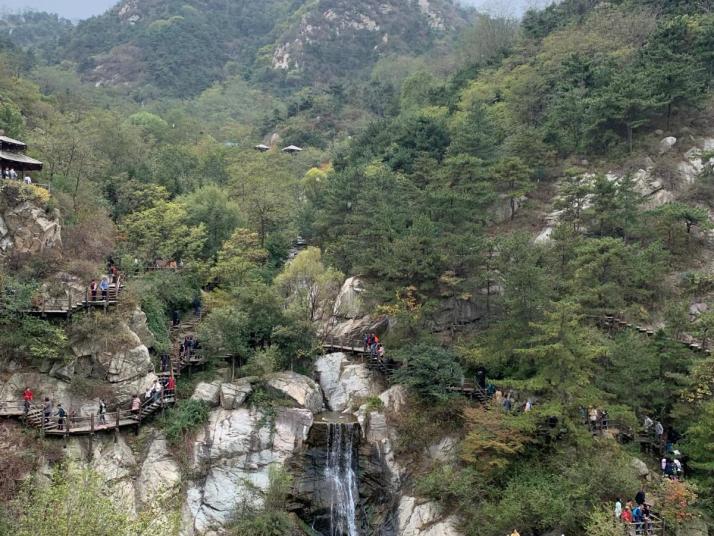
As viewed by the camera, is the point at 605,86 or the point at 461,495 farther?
the point at 605,86

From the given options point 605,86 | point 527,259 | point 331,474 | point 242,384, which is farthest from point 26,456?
point 605,86

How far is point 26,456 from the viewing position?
22.8 metres

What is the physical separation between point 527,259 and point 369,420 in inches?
411

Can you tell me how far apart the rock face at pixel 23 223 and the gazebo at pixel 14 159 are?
7.69 feet

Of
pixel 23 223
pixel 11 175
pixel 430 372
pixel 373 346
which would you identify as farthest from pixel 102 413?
pixel 430 372

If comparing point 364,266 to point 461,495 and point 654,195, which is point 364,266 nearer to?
point 461,495

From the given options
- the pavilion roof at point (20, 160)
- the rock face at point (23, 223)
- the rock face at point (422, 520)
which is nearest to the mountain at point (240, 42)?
the pavilion roof at point (20, 160)

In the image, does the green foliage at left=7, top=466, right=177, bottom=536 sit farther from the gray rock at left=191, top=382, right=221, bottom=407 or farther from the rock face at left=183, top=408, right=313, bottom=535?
the gray rock at left=191, top=382, right=221, bottom=407

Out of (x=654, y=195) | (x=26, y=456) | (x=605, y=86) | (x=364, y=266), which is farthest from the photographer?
(x=605, y=86)

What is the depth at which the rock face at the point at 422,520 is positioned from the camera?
23.2 meters

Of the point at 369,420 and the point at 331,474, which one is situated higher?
the point at 369,420

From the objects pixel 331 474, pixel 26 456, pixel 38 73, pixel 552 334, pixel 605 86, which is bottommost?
pixel 331 474

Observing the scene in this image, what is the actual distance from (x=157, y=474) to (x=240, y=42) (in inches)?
4955

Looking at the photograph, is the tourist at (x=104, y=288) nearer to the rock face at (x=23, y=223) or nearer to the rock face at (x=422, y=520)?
the rock face at (x=23, y=223)
